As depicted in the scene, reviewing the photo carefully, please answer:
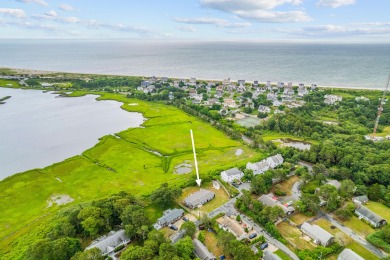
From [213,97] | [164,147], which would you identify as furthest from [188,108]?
[164,147]

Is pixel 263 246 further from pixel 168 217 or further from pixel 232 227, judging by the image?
pixel 168 217

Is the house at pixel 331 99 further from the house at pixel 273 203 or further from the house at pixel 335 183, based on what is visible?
the house at pixel 273 203

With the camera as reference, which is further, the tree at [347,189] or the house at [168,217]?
→ the tree at [347,189]

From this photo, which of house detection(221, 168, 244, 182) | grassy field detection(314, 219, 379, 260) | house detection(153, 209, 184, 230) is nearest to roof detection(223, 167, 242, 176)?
house detection(221, 168, 244, 182)

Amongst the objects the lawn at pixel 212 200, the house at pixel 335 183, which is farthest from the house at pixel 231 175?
the house at pixel 335 183

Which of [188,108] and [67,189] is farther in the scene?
[188,108]

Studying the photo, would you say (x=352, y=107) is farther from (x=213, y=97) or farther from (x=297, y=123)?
(x=213, y=97)

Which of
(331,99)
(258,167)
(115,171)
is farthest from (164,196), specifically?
(331,99)
